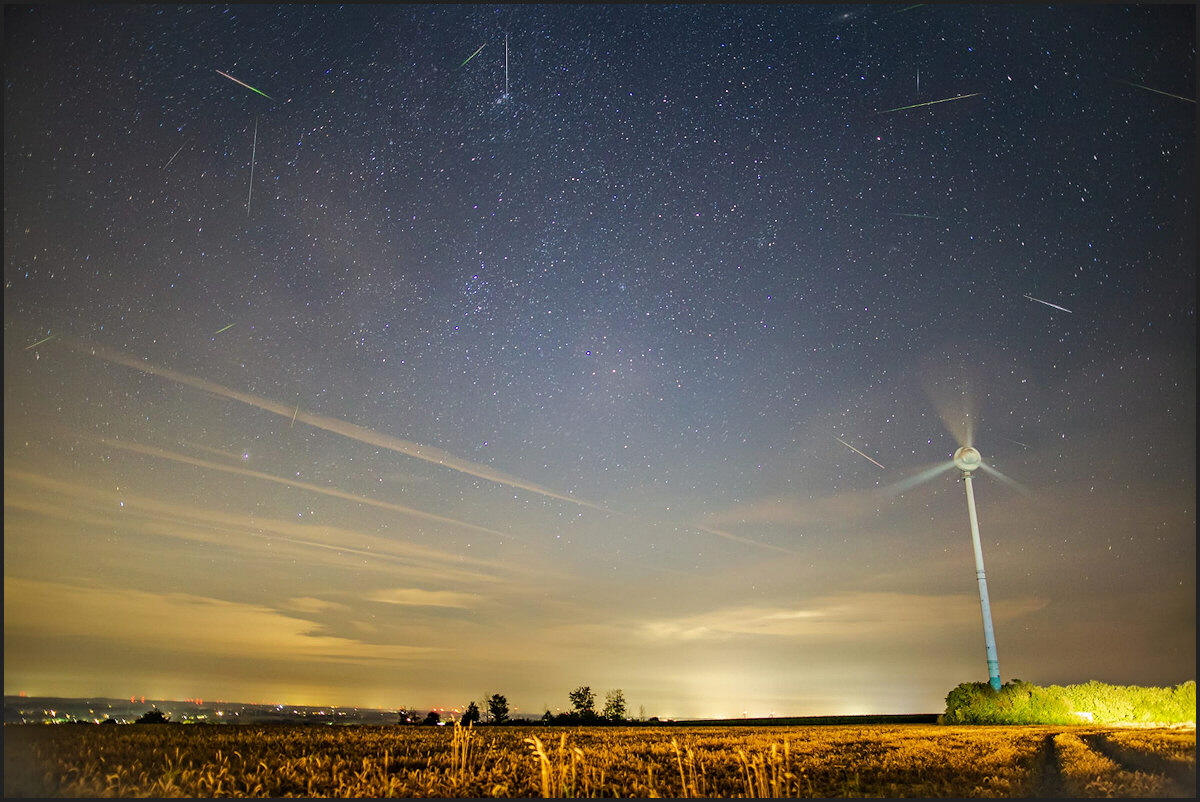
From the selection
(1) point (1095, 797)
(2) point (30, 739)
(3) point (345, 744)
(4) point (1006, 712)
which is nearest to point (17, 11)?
(2) point (30, 739)

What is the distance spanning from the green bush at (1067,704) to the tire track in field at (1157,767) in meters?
23.6

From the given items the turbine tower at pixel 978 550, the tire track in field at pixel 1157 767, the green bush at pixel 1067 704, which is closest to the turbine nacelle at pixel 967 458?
the turbine tower at pixel 978 550

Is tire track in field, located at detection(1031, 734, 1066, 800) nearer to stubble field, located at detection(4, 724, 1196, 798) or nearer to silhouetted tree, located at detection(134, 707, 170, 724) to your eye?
stubble field, located at detection(4, 724, 1196, 798)

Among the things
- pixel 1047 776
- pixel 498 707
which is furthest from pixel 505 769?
pixel 498 707

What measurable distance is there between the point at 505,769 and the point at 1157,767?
505 inches

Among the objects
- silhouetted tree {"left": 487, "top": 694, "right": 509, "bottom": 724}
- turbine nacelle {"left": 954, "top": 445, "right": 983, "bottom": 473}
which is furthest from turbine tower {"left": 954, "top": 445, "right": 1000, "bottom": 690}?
silhouetted tree {"left": 487, "top": 694, "right": 509, "bottom": 724}

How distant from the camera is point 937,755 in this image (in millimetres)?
19078

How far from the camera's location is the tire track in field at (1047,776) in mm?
13219

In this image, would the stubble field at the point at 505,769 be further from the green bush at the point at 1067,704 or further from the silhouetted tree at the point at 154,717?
the green bush at the point at 1067,704

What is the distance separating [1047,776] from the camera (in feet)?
50.4

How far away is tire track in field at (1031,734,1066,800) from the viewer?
1322 cm

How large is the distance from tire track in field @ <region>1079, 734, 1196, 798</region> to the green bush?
23634 millimetres

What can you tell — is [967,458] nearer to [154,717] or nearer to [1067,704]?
[1067,704]

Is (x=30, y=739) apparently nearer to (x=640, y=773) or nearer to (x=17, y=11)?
(x=640, y=773)
